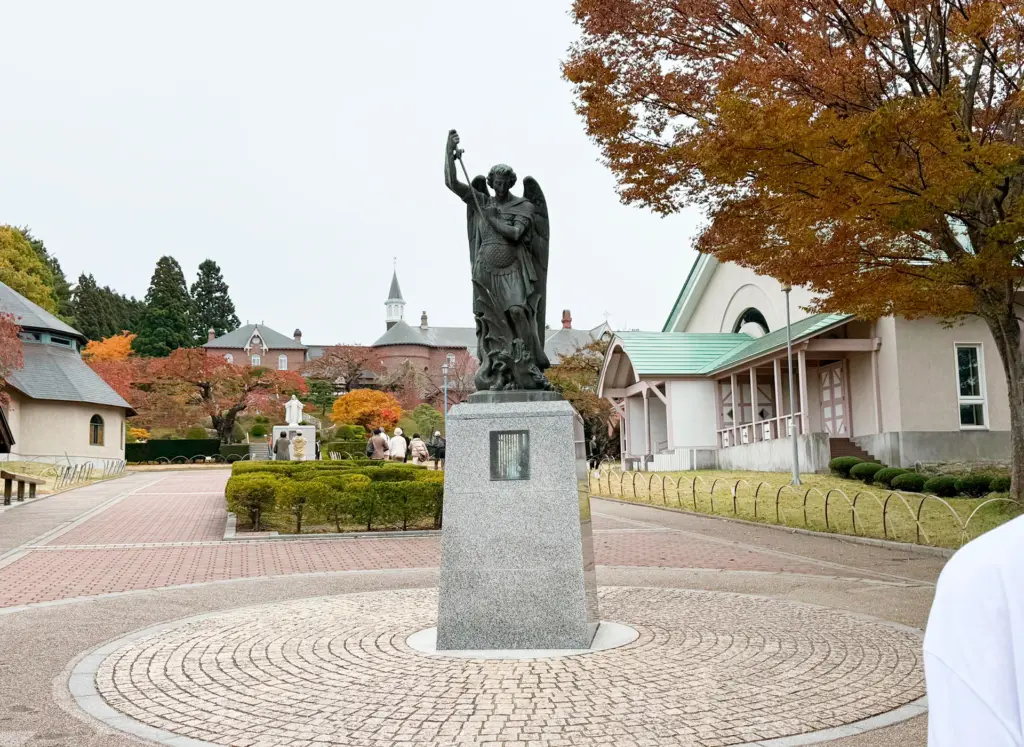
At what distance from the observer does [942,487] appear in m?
18.1

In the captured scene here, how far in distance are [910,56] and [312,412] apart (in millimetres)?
56056

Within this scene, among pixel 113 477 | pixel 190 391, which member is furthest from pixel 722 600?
pixel 190 391

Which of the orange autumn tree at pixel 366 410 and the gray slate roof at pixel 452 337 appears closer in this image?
the orange autumn tree at pixel 366 410

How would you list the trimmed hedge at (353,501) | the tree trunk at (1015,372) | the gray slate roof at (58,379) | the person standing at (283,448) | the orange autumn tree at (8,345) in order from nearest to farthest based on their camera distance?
the tree trunk at (1015,372) < the trimmed hedge at (353,501) < the orange autumn tree at (8,345) < the person standing at (283,448) < the gray slate roof at (58,379)

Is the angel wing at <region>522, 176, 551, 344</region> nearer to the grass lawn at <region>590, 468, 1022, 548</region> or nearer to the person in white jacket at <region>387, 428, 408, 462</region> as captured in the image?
the grass lawn at <region>590, 468, 1022, 548</region>

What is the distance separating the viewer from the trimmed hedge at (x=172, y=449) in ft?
169

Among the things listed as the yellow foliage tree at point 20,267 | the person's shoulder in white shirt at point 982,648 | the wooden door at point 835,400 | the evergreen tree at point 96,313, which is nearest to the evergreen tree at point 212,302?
the evergreen tree at point 96,313

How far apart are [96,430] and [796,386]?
3232 centimetres

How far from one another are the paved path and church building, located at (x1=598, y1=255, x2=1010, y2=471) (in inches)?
361

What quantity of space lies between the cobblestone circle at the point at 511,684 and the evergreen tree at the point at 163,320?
72.5 m

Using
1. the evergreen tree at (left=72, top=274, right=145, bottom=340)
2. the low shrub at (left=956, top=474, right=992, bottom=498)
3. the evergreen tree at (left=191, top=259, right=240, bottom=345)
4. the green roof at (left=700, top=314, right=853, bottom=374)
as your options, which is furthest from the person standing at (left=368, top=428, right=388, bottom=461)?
the evergreen tree at (left=191, top=259, right=240, bottom=345)

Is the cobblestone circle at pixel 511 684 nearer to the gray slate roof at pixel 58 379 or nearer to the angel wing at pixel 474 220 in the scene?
the angel wing at pixel 474 220

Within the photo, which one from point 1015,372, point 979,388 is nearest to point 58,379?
point 979,388

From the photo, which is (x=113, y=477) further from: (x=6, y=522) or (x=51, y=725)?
(x=51, y=725)
